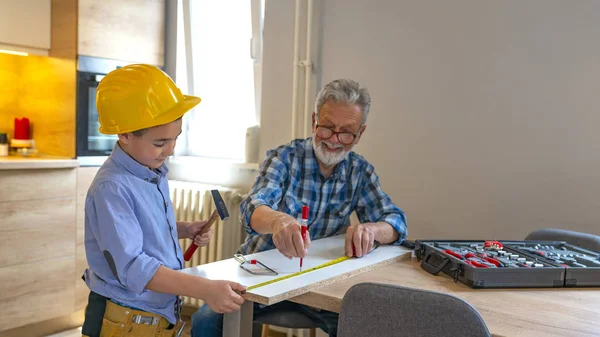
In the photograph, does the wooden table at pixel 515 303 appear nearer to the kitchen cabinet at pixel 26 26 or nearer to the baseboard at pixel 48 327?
the baseboard at pixel 48 327

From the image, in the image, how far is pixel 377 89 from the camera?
3.00 m

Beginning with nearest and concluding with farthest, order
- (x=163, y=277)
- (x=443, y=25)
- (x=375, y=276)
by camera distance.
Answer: (x=163, y=277)
(x=375, y=276)
(x=443, y=25)

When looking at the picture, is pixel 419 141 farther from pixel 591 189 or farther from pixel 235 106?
pixel 235 106

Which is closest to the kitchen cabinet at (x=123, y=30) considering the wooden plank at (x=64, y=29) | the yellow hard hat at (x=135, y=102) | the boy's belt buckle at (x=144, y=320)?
the wooden plank at (x=64, y=29)

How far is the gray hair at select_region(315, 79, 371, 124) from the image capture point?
7.29 ft

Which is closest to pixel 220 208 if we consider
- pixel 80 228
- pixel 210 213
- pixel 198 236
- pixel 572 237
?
pixel 198 236

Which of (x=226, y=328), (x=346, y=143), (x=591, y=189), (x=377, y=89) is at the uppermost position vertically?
(x=377, y=89)

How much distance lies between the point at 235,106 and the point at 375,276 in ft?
7.92

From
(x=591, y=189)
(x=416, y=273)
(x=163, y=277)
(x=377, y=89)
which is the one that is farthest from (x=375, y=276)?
(x=377, y=89)

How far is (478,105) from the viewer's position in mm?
2703

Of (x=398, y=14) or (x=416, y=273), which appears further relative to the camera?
(x=398, y=14)

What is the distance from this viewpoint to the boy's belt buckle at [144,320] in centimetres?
158

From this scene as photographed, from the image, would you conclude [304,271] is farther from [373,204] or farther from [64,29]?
[64,29]

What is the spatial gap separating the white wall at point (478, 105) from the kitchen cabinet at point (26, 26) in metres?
1.64
